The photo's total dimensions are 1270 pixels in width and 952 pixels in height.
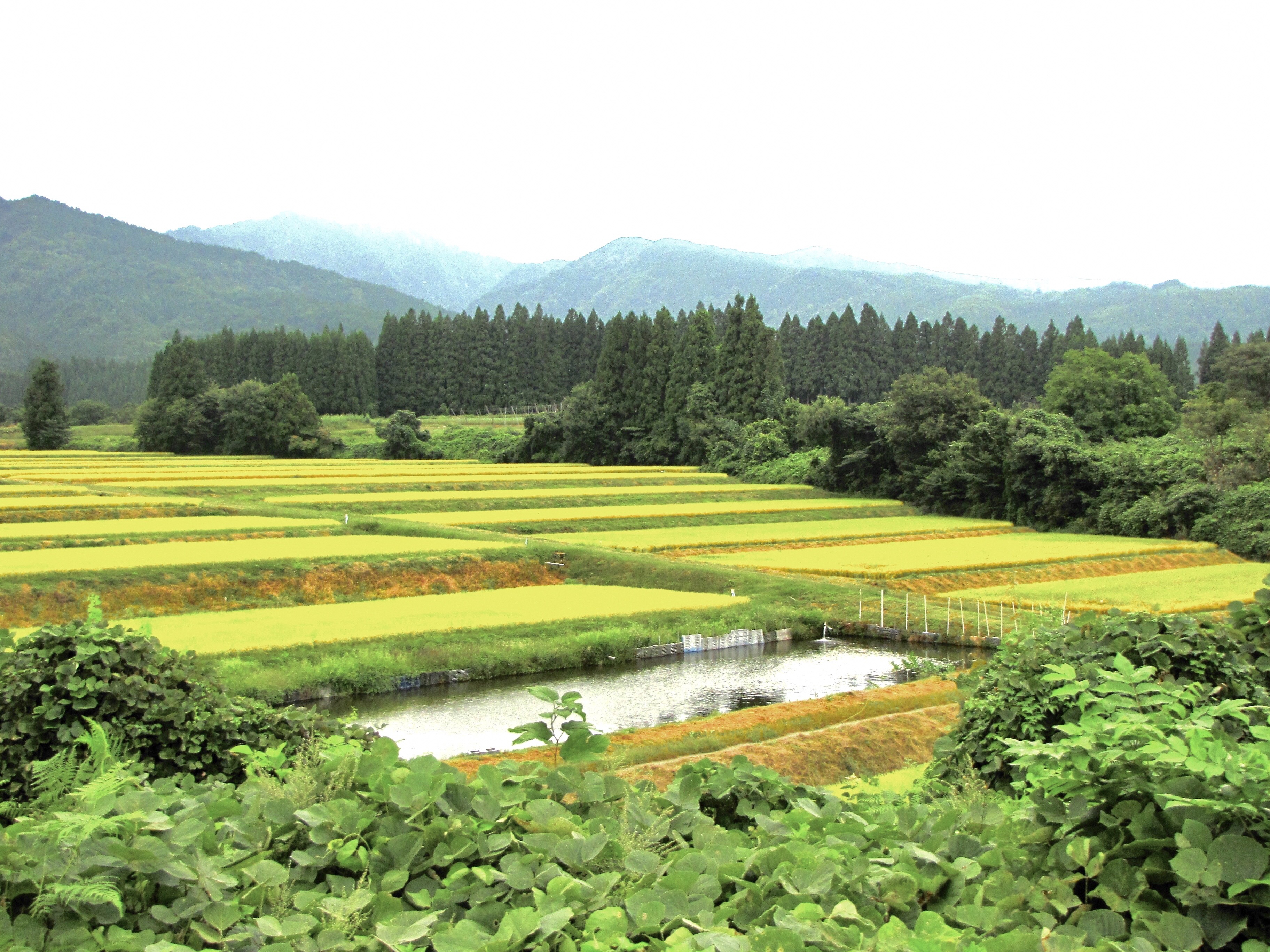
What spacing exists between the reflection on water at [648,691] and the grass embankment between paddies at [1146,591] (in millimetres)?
4820

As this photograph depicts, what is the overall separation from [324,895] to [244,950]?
370 millimetres

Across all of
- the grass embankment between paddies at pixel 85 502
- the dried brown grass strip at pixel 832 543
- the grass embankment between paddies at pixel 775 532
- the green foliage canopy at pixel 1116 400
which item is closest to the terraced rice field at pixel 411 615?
the dried brown grass strip at pixel 832 543

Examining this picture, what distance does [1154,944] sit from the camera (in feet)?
11.3

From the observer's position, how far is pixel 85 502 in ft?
141

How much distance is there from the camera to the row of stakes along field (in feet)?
96.3

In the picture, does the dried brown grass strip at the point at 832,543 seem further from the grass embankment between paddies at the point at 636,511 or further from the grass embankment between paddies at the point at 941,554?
the grass embankment between paddies at the point at 636,511

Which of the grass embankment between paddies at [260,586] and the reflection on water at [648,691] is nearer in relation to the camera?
the reflection on water at [648,691]

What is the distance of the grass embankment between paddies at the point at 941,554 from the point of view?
123ft

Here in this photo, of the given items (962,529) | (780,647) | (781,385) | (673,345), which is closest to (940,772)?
(780,647)

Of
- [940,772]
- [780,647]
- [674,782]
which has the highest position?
[674,782]

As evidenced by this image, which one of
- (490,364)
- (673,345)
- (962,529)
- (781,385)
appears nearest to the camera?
(962,529)

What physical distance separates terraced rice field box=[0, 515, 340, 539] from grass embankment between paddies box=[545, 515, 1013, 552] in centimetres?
1035

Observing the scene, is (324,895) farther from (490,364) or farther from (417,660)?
(490,364)

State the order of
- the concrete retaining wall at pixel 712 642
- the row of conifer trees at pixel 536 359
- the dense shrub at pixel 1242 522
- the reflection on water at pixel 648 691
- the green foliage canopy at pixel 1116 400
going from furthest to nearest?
the row of conifer trees at pixel 536 359 → the green foliage canopy at pixel 1116 400 → the dense shrub at pixel 1242 522 → the concrete retaining wall at pixel 712 642 → the reflection on water at pixel 648 691
